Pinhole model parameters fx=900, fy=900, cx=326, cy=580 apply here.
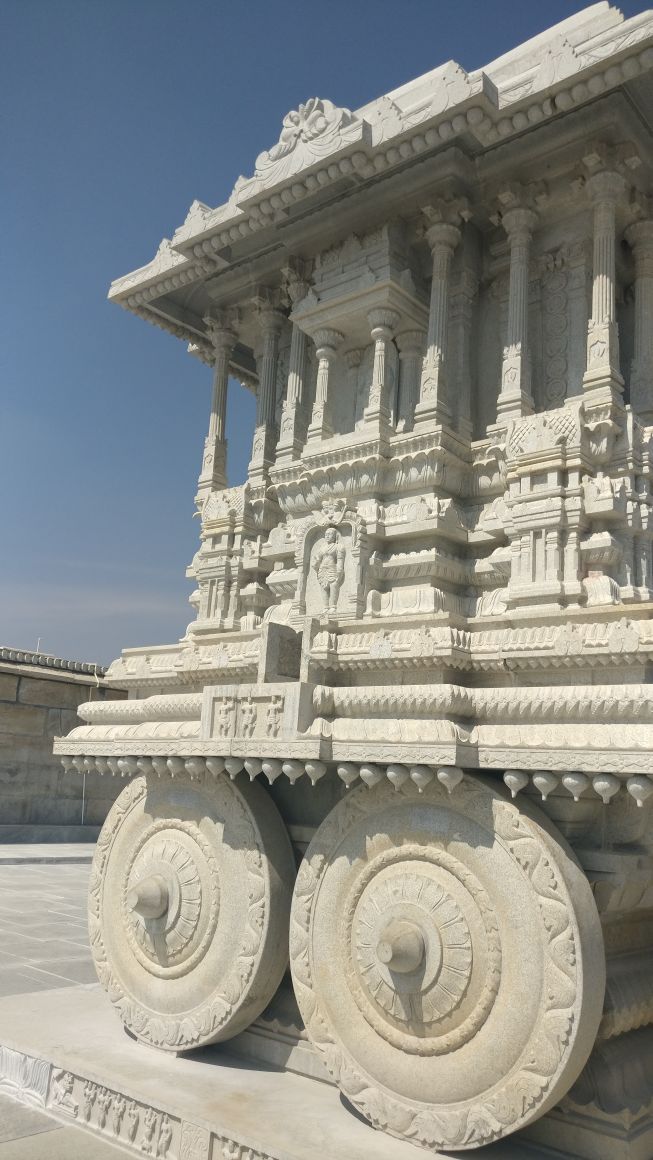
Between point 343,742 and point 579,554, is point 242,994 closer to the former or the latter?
point 343,742

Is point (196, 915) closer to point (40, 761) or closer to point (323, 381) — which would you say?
point (323, 381)

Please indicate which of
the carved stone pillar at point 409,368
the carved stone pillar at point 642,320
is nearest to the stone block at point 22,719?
the carved stone pillar at point 409,368

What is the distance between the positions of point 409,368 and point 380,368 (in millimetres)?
→ 610

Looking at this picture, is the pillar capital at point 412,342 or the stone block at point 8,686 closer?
the pillar capital at point 412,342

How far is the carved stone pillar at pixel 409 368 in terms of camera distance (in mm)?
10742

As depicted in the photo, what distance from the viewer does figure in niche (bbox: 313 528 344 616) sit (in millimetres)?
9812

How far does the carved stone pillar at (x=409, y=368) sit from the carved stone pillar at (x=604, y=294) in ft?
7.09

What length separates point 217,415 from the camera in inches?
550

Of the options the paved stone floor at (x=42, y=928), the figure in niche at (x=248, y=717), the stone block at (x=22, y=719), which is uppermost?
the stone block at (x=22, y=719)

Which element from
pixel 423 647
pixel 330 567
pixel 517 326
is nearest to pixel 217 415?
pixel 330 567

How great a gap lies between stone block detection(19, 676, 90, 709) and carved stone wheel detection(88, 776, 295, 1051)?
13.1m

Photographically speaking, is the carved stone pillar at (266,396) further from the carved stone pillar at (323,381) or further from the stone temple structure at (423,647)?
the carved stone pillar at (323,381)

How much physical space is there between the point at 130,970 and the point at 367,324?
25.3 ft

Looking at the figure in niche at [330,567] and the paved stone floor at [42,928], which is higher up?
the figure in niche at [330,567]
